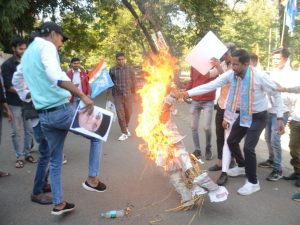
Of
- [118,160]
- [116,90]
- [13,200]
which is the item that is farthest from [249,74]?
[116,90]

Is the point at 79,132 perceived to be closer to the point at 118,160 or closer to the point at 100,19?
the point at 118,160

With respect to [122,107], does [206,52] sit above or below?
above

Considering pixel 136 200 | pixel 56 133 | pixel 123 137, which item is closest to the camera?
pixel 56 133

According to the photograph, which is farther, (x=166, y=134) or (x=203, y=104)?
(x=203, y=104)

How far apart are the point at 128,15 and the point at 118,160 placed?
78.0 ft

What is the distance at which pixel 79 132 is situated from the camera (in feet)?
13.3

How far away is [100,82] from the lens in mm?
8078

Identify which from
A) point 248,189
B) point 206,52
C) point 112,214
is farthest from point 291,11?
point 112,214

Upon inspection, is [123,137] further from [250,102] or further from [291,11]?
[291,11]

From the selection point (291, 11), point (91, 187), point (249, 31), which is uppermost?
point (249, 31)

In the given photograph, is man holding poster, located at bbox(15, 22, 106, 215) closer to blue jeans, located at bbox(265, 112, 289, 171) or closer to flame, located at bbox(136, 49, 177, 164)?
flame, located at bbox(136, 49, 177, 164)

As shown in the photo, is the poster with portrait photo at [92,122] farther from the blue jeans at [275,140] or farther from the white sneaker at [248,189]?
the blue jeans at [275,140]

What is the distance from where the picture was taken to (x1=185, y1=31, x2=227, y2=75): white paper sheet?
18.7ft

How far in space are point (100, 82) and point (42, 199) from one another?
384 centimetres
